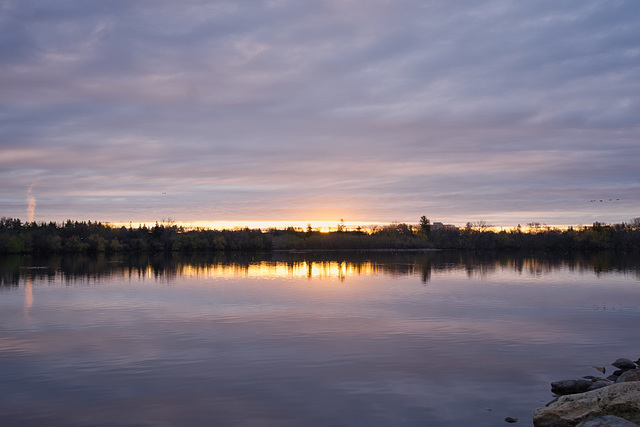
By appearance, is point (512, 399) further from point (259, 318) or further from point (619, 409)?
point (259, 318)

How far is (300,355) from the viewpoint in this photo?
17266 mm

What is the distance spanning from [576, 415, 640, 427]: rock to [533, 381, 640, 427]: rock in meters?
0.73

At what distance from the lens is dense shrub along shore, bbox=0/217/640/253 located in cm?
11662

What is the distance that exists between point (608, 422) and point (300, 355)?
9615 millimetres

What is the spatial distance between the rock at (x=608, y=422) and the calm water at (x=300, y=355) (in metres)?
1.87

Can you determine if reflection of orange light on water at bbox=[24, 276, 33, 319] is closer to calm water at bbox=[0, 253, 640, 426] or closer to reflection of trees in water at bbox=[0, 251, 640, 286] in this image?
calm water at bbox=[0, 253, 640, 426]

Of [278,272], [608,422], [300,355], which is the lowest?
[300,355]

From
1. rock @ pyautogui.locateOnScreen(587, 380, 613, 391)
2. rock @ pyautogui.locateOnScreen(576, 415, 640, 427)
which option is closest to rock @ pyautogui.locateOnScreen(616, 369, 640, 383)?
rock @ pyautogui.locateOnScreen(587, 380, 613, 391)

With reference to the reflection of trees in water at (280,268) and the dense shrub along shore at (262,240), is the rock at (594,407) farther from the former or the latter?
the dense shrub along shore at (262,240)

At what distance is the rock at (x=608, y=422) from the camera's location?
929 cm

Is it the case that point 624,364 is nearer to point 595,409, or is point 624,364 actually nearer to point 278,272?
point 595,409

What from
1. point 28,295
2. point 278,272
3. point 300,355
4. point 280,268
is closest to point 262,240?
point 280,268

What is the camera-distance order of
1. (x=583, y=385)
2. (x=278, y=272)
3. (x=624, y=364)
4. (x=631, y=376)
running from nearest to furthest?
(x=631, y=376) < (x=583, y=385) < (x=624, y=364) < (x=278, y=272)

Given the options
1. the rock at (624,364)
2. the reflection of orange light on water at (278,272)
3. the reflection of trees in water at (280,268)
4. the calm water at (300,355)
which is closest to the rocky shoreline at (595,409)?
the calm water at (300,355)
